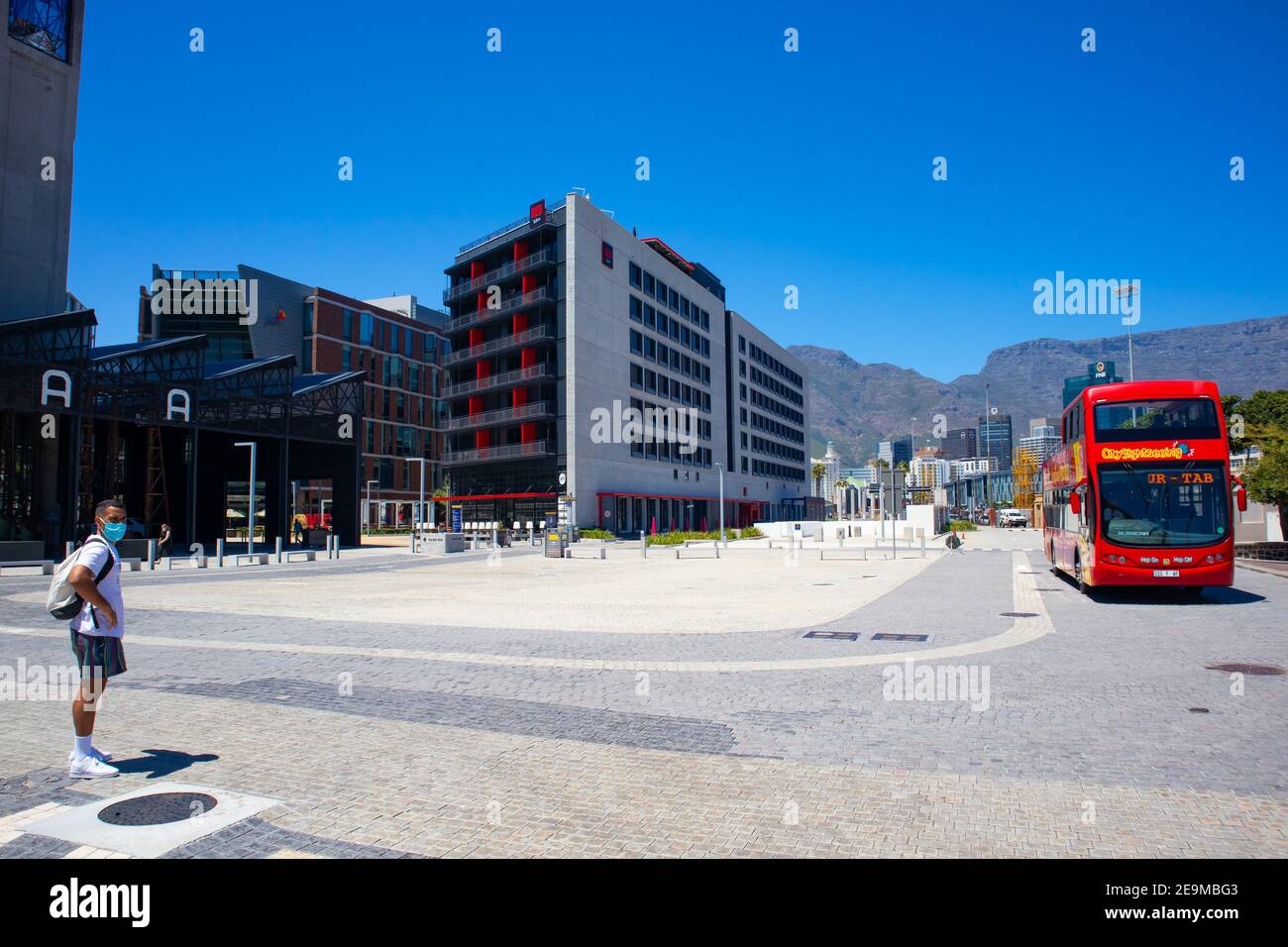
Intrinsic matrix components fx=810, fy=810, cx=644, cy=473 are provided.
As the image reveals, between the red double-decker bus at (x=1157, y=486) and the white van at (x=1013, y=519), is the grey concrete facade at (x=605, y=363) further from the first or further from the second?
the red double-decker bus at (x=1157, y=486)

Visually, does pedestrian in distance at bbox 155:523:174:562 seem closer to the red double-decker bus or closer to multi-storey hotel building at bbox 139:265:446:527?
the red double-decker bus

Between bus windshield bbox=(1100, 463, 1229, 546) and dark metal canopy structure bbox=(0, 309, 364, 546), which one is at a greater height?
dark metal canopy structure bbox=(0, 309, 364, 546)

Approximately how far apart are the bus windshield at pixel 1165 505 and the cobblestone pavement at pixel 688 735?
2439 mm

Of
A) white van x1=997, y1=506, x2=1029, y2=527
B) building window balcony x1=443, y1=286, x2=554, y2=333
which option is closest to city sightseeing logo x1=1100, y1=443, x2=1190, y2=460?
building window balcony x1=443, y1=286, x2=554, y2=333

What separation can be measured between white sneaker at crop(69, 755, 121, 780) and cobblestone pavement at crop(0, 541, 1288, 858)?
0.16 metres

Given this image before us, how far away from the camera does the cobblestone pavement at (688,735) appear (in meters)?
4.52

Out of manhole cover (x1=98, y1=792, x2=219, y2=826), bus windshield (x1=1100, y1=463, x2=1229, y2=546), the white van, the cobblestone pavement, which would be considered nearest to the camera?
the cobblestone pavement

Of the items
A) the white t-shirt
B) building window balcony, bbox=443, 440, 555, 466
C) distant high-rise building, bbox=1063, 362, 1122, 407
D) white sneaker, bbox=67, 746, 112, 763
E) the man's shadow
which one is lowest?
the man's shadow

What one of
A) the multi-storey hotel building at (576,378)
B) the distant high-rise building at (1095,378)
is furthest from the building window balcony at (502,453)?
the distant high-rise building at (1095,378)

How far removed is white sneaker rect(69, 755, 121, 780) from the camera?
5504 mm

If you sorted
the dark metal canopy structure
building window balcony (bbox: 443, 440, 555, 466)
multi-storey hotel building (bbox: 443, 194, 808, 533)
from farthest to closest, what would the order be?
1. multi-storey hotel building (bbox: 443, 194, 808, 533)
2. building window balcony (bbox: 443, 440, 555, 466)
3. the dark metal canopy structure

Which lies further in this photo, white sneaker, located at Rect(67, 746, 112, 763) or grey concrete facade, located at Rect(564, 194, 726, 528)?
grey concrete facade, located at Rect(564, 194, 726, 528)
